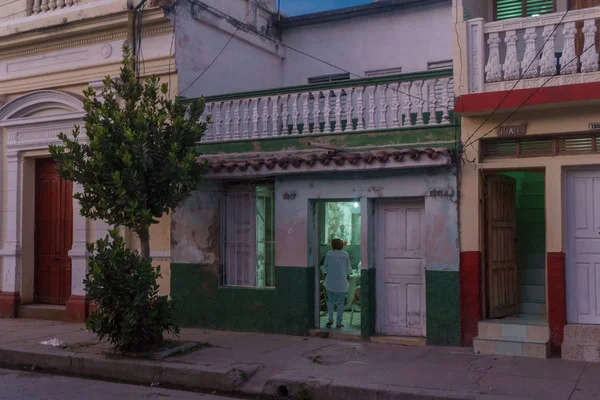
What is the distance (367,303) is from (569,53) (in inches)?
169

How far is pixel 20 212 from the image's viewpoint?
13.1 m

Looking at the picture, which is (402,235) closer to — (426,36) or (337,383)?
(337,383)

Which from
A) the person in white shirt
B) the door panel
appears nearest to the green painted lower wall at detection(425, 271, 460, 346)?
the door panel

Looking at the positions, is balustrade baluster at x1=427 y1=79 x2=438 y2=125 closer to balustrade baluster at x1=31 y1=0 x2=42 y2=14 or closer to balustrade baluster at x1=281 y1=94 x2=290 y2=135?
balustrade baluster at x1=281 y1=94 x2=290 y2=135

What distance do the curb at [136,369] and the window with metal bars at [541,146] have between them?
4.23 meters

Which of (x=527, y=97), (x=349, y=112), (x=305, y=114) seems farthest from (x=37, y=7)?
(x=527, y=97)

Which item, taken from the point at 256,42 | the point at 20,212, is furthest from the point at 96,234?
the point at 256,42

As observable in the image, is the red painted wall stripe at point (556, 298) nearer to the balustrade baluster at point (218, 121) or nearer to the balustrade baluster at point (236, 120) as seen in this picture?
the balustrade baluster at point (236, 120)

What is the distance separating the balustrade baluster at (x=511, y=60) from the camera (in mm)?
8969

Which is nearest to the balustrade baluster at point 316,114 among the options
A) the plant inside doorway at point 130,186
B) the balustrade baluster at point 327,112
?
the balustrade baluster at point 327,112

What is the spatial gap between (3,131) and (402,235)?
824cm

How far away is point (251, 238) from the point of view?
11.3 meters

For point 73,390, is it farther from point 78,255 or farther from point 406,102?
point 406,102

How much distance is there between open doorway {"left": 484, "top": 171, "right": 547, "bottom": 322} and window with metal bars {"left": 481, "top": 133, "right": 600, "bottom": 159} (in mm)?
394
